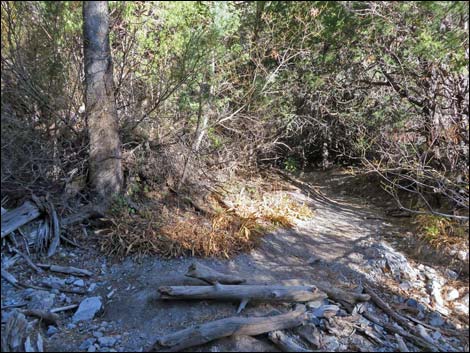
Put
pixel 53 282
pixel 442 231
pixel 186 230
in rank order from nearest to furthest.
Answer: pixel 53 282, pixel 186 230, pixel 442 231

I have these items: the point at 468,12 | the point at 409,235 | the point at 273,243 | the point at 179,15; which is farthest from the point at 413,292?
the point at 179,15

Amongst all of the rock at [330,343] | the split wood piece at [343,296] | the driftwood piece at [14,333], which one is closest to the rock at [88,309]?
the driftwood piece at [14,333]

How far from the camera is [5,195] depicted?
534 centimetres

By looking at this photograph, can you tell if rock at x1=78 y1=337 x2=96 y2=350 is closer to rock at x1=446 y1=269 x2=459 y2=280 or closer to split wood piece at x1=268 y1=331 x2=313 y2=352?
split wood piece at x1=268 y1=331 x2=313 y2=352

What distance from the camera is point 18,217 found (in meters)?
4.96

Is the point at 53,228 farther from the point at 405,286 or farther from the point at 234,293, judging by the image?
the point at 405,286

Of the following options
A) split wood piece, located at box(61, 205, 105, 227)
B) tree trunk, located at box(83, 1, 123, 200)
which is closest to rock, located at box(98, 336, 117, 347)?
split wood piece, located at box(61, 205, 105, 227)

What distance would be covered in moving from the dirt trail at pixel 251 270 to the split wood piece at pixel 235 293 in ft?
0.33

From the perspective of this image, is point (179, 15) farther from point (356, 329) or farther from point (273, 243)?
point (356, 329)

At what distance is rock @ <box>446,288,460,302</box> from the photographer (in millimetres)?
5449

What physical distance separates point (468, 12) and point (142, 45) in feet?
15.1

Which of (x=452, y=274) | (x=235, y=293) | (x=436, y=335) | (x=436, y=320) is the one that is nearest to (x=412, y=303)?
(x=436, y=320)

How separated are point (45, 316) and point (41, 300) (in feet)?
1.09

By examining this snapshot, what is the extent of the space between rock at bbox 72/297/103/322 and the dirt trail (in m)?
0.09
